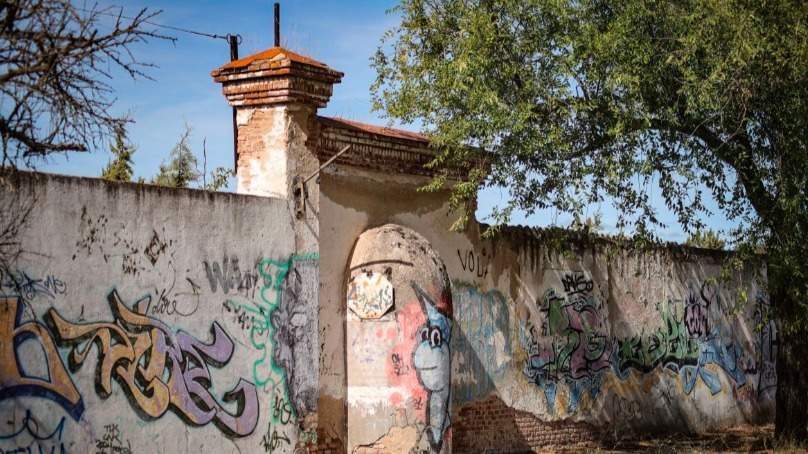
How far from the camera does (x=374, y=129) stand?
43.4 ft

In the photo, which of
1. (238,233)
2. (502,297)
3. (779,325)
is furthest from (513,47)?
(779,325)

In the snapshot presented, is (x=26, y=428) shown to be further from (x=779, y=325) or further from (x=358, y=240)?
(x=779, y=325)

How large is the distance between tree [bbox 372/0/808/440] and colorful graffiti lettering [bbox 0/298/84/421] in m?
5.54

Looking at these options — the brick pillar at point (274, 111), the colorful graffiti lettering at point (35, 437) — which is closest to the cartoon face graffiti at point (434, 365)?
the brick pillar at point (274, 111)

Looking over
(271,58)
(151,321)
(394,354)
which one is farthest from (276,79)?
(394,354)

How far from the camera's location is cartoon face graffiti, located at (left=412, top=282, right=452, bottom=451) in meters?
12.1

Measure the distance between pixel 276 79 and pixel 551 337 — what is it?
5995 millimetres

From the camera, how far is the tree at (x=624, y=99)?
12797 millimetres

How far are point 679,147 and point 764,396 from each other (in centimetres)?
788

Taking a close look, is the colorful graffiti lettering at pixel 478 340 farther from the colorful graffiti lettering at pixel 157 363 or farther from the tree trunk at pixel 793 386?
the tree trunk at pixel 793 386

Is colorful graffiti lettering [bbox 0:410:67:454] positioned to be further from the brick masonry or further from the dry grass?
the dry grass

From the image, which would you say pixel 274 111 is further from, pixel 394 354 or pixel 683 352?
pixel 683 352

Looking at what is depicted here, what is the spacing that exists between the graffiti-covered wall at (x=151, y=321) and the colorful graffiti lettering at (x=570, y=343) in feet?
14.3

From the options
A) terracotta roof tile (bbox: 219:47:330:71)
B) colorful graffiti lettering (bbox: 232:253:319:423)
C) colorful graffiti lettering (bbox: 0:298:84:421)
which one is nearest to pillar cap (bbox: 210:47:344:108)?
terracotta roof tile (bbox: 219:47:330:71)
